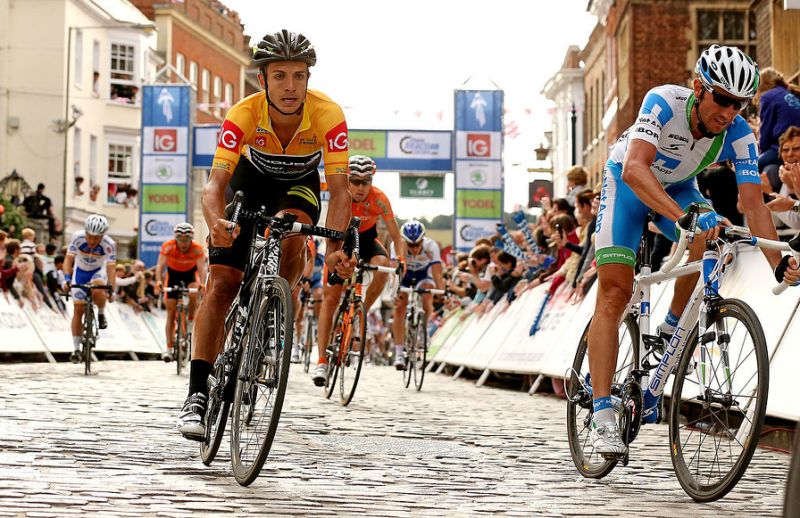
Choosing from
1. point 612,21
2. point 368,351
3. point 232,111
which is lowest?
point 368,351

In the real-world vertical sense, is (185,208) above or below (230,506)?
above

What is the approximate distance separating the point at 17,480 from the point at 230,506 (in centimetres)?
109

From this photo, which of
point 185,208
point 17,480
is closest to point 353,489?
point 17,480

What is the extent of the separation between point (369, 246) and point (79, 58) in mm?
41845

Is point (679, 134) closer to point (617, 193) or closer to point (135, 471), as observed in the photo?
point (617, 193)

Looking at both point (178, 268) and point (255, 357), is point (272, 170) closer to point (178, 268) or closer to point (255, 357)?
point (255, 357)

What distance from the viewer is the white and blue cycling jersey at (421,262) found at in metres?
17.9

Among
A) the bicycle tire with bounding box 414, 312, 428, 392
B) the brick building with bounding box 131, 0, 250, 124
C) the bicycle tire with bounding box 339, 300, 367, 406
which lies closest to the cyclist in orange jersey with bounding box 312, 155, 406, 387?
A: the bicycle tire with bounding box 339, 300, 367, 406

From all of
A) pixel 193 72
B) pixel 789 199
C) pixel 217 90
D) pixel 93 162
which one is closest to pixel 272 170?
pixel 789 199

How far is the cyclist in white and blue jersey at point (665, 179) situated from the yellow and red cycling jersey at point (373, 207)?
624 cm

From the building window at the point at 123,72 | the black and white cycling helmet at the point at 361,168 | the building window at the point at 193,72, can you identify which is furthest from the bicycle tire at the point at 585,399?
the building window at the point at 193,72

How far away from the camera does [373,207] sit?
44.8ft

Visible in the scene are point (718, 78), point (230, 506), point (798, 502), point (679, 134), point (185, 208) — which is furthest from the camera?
point (185, 208)

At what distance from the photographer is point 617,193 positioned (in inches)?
287
